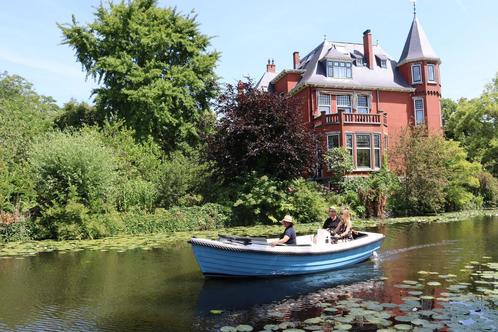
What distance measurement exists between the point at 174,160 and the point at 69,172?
22.9ft

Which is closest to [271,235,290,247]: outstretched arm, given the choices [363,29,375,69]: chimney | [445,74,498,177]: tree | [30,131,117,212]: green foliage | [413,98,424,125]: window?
[30,131,117,212]: green foliage

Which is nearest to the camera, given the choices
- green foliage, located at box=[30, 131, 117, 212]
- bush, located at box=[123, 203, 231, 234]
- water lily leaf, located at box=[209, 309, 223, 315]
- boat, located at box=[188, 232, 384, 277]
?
water lily leaf, located at box=[209, 309, 223, 315]

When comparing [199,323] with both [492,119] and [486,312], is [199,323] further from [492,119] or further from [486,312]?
[492,119]

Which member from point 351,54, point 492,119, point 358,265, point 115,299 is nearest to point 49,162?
point 115,299

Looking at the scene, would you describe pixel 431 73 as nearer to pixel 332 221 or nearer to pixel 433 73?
pixel 433 73

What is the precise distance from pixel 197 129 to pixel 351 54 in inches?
563

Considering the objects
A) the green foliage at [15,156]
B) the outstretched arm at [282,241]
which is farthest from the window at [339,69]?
the outstretched arm at [282,241]

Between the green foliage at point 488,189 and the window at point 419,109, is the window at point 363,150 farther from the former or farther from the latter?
the green foliage at point 488,189

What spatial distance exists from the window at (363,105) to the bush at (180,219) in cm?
1720

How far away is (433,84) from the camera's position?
120 feet

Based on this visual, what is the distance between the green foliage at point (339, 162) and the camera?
29144mm

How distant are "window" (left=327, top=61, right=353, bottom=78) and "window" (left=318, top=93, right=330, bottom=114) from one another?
184cm

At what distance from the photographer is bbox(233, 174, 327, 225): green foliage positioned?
22516 millimetres

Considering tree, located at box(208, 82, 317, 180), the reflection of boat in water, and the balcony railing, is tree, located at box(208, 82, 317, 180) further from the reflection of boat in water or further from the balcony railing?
the reflection of boat in water
